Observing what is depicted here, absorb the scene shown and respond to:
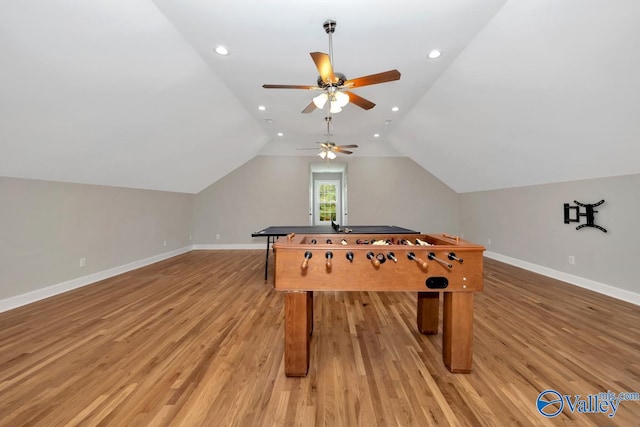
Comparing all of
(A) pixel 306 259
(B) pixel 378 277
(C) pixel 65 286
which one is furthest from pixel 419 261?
(C) pixel 65 286

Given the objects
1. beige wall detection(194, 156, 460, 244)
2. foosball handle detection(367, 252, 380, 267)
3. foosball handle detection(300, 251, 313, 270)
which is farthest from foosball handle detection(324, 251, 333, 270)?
beige wall detection(194, 156, 460, 244)

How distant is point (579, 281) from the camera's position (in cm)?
345

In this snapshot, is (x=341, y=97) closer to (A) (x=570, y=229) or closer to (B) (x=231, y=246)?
(A) (x=570, y=229)

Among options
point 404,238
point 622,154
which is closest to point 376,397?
point 404,238

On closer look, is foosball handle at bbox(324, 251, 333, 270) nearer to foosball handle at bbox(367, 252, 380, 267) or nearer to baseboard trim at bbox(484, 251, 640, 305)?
foosball handle at bbox(367, 252, 380, 267)

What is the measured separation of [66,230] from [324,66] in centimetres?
407

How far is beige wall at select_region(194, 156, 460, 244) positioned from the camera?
653 centimetres

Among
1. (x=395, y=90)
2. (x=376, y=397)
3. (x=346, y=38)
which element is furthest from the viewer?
(x=395, y=90)

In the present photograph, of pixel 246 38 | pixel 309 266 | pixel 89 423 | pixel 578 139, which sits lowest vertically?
pixel 89 423

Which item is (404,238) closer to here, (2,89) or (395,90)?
(395,90)

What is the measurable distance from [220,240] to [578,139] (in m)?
7.11

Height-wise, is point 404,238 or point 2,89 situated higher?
point 2,89

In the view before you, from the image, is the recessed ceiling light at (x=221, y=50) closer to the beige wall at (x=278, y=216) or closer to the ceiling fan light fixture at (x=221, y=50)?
the ceiling fan light fixture at (x=221, y=50)

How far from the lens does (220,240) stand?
6.53 metres
